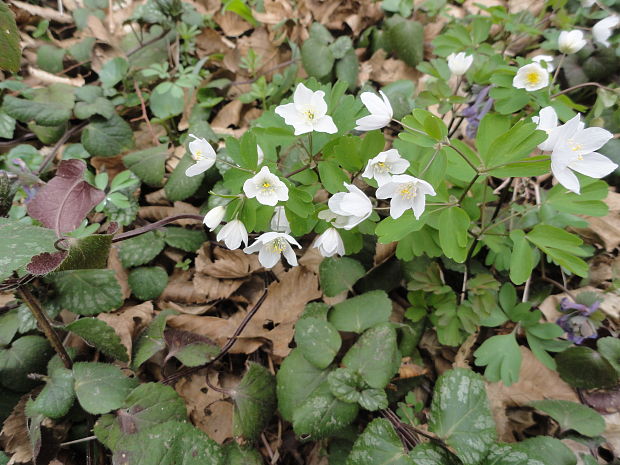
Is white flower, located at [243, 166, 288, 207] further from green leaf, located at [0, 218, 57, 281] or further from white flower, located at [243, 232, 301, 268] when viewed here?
green leaf, located at [0, 218, 57, 281]

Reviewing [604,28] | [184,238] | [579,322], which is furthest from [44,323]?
[604,28]

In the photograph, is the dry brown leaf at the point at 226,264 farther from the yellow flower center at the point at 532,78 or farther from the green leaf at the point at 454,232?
the yellow flower center at the point at 532,78

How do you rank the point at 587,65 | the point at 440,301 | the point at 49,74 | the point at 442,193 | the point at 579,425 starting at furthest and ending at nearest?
1. the point at 49,74
2. the point at 587,65
3. the point at 440,301
4. the point at 579,425
5. the point at 442,193

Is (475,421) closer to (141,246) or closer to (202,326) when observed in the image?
(202,326)

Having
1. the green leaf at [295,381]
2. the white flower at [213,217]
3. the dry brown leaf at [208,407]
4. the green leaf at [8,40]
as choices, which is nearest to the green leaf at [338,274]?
the green leaf at [295,381]

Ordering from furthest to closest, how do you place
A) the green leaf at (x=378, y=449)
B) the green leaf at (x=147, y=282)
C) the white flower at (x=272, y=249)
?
1. the green leaf at (x=147, y=282)
2. the white flower at (x=272, y=249)
3. the green leaf at (x=378, y=449)

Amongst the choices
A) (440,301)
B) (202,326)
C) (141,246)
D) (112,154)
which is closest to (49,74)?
(112,154)
